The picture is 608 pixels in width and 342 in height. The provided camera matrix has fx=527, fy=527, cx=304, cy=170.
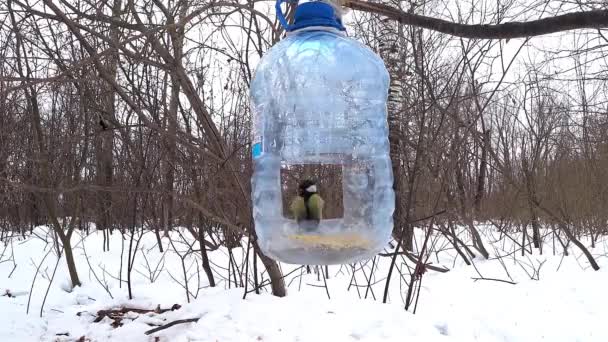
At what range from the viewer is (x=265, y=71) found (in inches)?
59.0

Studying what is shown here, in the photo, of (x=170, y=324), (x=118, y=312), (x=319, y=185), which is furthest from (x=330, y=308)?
(x=319, y=185)

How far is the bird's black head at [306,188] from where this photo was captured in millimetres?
1299

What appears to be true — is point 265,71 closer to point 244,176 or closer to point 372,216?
point 372,216

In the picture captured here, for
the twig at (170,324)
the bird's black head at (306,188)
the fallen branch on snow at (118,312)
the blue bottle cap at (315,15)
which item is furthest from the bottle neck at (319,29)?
the fallen branch on snow at (118,312)

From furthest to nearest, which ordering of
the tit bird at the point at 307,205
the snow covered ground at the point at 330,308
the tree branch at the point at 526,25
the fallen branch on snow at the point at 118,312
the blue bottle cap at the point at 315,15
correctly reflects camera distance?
the fallen branch on snow at the point at 118,312
the snow covered ground at the point at 330,308
the tree branch at the point at 526,25
the tit bird at the point at 307,205
the blue bottle cap at the point at 315,15

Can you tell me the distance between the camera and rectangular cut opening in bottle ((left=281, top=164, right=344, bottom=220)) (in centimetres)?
136

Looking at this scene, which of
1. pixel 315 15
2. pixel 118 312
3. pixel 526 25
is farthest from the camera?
pixel 118 312

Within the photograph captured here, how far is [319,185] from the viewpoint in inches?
54.8

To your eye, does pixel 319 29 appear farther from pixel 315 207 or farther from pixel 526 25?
pixel 526 25

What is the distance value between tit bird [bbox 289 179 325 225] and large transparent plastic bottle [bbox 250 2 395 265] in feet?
0.09

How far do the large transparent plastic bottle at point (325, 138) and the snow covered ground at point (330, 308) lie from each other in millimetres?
1665

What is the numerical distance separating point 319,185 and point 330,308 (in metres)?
2.07

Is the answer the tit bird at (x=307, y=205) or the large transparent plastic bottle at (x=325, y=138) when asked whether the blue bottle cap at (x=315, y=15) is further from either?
the tit bird at (x=307, y=205)

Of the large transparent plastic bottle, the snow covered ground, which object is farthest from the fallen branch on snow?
the large transparent plastic bottle
